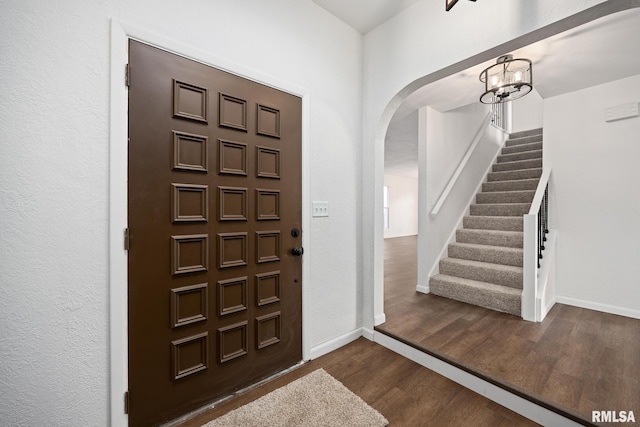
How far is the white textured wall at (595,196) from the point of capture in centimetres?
258

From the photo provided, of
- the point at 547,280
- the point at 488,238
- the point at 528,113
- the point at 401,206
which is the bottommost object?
the point at 547,280

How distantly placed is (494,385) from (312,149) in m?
2.01

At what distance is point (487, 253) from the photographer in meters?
3.23

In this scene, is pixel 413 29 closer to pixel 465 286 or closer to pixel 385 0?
pixel 385 0

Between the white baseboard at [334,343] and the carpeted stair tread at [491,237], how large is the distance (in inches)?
87.6

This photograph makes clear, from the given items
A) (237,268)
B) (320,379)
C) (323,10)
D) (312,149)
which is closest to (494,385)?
(320,379)

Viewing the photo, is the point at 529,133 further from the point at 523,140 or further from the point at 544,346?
the point at 544,346

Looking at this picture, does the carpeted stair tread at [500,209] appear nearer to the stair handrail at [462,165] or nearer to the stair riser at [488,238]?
the stair riser at [488,238]

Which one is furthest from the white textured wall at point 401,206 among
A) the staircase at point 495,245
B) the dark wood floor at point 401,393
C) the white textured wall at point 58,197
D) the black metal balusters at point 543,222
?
the white textured wall at point 58,197

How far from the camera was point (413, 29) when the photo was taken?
200 centimetres

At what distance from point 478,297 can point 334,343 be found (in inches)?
70.1

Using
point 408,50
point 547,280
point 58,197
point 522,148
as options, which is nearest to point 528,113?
point 522,148

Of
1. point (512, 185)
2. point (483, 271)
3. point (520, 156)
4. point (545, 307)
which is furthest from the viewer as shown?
point (520, 156)

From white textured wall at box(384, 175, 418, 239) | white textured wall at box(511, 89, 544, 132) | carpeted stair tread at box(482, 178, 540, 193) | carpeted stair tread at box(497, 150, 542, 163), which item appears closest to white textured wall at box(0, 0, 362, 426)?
carpeted stair tread at box(482, 178, 540, 193)
